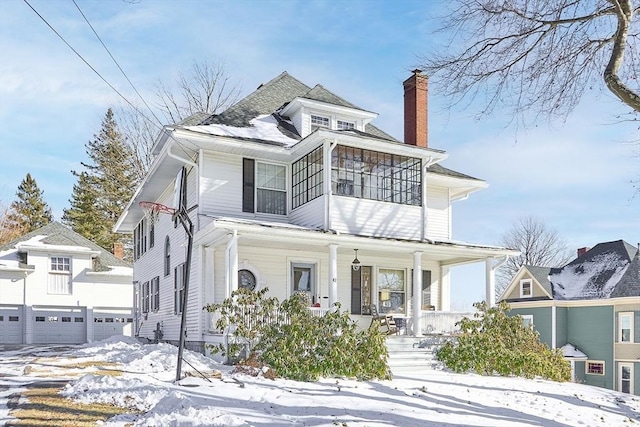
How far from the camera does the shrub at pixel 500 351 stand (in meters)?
14.0

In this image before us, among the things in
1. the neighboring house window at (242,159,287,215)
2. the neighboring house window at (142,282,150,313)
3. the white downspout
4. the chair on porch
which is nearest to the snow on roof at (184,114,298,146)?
the neighboring house window at (242,159,287,215)

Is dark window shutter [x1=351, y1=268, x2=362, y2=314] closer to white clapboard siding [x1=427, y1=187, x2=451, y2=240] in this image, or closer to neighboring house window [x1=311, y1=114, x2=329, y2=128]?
white clapboard siding [x1=427, y1=187, x2=451, y2=240]

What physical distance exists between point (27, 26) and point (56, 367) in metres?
6.81

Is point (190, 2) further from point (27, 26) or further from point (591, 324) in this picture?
point (591, 324)

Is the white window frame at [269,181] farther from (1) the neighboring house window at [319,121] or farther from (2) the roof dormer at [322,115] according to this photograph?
(1) the neighboring house window at [319,121]

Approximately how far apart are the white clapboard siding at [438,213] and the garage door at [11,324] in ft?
62.6

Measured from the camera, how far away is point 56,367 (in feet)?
38.0

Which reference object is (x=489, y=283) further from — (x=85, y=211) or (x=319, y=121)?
(x=85, y=211)

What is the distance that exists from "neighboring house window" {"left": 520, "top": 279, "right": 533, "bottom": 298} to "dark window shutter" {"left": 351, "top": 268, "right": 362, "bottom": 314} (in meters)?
16.6

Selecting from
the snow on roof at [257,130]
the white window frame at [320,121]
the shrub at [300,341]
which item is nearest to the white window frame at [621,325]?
the white window frame at [320,121]

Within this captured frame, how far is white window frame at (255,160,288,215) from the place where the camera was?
16297mm

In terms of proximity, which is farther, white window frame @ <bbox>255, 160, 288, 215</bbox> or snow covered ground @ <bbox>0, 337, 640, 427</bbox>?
white window frame @ <bbox>255, 160, 288, 215</bbox>

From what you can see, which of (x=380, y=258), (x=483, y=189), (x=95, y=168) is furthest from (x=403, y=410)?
(x=95, y=168)

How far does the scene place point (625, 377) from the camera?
2609 centimetres
